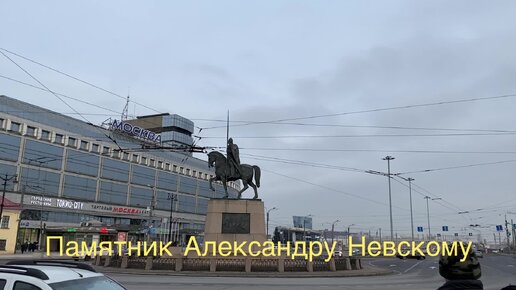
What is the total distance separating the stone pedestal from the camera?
27953 millimetres

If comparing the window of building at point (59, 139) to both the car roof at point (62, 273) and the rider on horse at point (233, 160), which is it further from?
the car roof at point (62, 273)

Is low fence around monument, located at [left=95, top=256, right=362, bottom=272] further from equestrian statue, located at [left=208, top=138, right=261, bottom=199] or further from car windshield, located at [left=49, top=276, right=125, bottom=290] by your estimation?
car windshield, located at [left=49, top=276, right=125, bottom=290]

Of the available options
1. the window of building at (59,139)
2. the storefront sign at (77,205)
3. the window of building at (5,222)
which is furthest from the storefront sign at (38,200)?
the window of building at (5,222)

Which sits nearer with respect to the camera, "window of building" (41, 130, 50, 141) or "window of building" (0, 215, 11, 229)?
"window of building" (0, 215, 11, 229)

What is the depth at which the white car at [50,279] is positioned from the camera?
175 inches

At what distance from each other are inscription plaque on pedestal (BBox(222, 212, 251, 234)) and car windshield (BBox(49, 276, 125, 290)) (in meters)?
22.9

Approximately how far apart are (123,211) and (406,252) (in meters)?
57.5

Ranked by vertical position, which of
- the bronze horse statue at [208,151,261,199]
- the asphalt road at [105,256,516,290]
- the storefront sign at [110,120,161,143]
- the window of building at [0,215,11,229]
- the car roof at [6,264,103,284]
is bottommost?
the asphalt road at [105,256,516,290]

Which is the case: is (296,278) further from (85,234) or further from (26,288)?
(85,234)

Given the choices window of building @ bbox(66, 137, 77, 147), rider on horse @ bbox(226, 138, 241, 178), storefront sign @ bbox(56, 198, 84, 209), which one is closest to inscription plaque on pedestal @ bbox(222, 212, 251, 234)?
rider on horse @ bbox(226, 138, 241, 178)

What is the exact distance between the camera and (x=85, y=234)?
245 feet

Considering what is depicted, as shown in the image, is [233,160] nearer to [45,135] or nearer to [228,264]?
[228,264]

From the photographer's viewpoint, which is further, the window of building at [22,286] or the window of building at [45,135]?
the window of building at [45,135]

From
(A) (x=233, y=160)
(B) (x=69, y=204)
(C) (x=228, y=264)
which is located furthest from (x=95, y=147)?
(C) (x=228, y=264)
